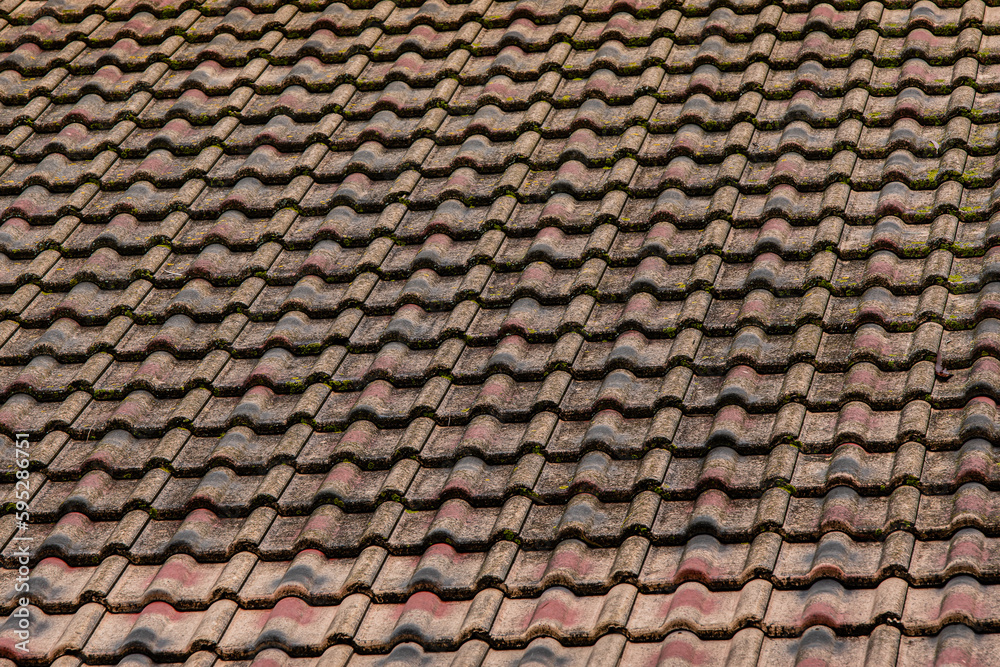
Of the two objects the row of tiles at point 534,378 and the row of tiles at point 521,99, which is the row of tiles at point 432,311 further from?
the row of tiles at point 521,99

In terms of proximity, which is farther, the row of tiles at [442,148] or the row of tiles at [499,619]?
the row of tiles at [442,148]

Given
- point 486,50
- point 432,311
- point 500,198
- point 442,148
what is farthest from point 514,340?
point 486,50

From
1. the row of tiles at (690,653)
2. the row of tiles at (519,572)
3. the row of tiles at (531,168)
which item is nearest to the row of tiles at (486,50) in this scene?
the row of tiles at (531,168)

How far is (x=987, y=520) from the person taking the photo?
12.1ft

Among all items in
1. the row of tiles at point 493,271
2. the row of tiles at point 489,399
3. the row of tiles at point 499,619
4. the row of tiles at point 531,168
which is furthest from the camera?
the row of tiles at point 531,168

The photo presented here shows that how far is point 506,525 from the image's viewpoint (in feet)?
13.4

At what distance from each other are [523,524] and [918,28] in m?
3.50

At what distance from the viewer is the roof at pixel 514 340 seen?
12.7 ft

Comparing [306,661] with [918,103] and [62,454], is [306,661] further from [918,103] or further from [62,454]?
[918,103]

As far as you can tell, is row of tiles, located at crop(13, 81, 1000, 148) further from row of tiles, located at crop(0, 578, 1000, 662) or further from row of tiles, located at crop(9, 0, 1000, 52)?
row of tiles, located at crop(0, 578, 1000, 662)

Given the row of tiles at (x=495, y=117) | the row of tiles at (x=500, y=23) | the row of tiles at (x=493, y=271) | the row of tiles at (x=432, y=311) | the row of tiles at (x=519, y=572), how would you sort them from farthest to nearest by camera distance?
the row of tiles at (x=500, y=23)
the row of tiles at (x=495, y=117)
the row of tiles at (x=493, y=271)
the row of tiles at (x=432, y=311)
the row of tiles at (x=519, y=572)

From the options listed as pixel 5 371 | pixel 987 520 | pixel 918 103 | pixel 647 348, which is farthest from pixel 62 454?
pixel 918 103

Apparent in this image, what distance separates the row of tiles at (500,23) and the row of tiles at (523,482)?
110 inches

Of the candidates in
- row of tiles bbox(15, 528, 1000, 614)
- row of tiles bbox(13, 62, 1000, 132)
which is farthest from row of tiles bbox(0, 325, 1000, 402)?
row of tiles bbox(13, 62, 1000, 132)
